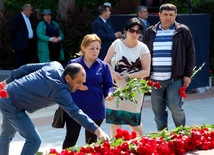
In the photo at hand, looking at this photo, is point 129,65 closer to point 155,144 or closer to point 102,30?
point 155,144

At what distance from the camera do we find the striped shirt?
499 cm

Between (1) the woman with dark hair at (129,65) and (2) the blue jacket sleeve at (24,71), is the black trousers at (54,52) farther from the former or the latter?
(2) the blue jacket sleeve at (24,71)

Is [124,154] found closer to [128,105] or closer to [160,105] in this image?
[128,105]

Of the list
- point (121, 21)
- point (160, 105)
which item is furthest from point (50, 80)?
point (121, 21)

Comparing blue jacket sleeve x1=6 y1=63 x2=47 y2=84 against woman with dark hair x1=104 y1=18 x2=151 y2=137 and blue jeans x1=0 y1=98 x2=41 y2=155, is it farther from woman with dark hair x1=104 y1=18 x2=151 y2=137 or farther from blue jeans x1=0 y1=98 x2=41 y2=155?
woman with dark hair x1=104 y1=18 x2=151 y2=137

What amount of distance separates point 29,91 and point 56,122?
76cm

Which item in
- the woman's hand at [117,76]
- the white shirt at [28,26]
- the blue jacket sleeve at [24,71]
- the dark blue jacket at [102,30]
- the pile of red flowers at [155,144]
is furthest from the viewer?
the white shirt at [28,26]

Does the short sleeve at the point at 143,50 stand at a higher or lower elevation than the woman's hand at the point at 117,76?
higher

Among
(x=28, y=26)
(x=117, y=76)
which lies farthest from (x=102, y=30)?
(x=117, y=76)

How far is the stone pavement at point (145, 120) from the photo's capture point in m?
5.20

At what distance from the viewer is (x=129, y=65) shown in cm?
476

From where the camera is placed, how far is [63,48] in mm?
10688

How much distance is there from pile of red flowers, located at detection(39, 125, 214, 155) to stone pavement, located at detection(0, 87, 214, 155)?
5.4 inches

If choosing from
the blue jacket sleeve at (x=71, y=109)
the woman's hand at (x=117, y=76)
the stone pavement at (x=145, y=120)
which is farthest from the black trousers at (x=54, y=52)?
the blue jacket sleeve at (x=71, y=109)
